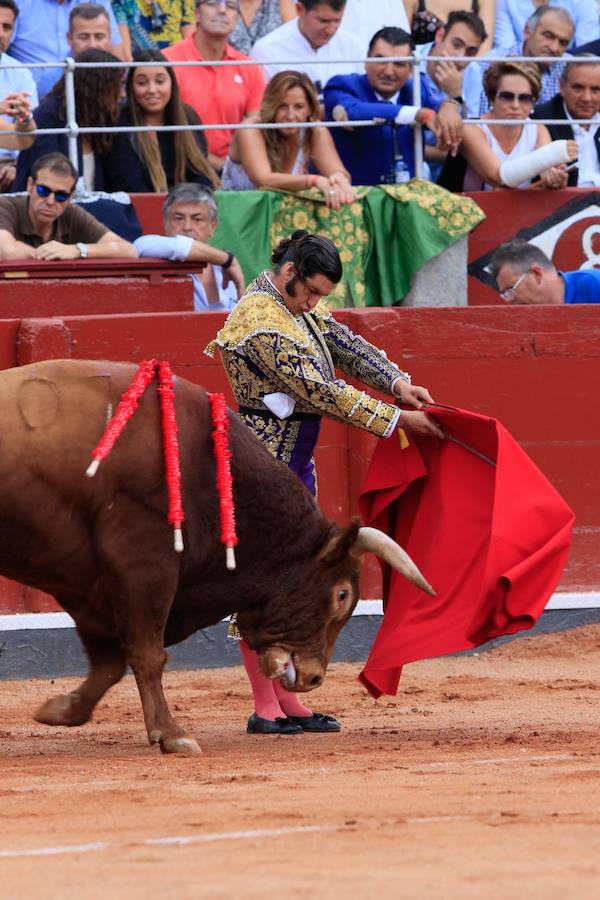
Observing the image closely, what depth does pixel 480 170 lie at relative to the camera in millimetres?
8742

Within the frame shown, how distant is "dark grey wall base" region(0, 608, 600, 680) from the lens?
7.04m

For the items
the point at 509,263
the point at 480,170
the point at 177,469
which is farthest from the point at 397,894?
the point at 480,170

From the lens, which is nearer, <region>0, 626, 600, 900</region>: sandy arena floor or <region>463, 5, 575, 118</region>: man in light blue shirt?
<region>0, 626, 600, 900</region>: sandy arena floor

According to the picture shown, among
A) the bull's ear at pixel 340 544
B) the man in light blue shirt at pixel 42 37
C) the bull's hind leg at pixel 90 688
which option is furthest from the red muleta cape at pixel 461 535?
the man in light blue shirt at pixel 42 37

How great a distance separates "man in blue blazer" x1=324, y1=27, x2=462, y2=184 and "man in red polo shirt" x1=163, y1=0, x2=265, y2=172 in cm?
52

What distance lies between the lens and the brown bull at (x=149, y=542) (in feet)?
16.4

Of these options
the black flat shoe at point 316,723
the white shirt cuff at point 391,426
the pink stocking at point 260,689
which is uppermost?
the white shirt cuff at point 391,426

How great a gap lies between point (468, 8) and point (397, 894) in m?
7.73

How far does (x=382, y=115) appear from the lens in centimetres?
830

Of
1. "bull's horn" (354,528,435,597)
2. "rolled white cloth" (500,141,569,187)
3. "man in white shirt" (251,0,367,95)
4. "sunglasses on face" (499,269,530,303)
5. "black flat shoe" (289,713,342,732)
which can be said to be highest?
"man in white shirt" (251,0,367,95)

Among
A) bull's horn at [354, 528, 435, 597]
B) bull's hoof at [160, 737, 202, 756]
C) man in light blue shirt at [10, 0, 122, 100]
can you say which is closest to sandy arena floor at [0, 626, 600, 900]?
bull's hoof at [160, 737, 202, 756]

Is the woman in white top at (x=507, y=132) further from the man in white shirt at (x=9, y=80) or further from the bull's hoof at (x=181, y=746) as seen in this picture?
the bull's hoof at (x=181, y=746)

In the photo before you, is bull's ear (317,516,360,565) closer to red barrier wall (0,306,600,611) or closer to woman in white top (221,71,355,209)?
red barrier wall (0,306,600,611)

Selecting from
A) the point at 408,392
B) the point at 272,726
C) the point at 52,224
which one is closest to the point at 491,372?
the point at 408,392
